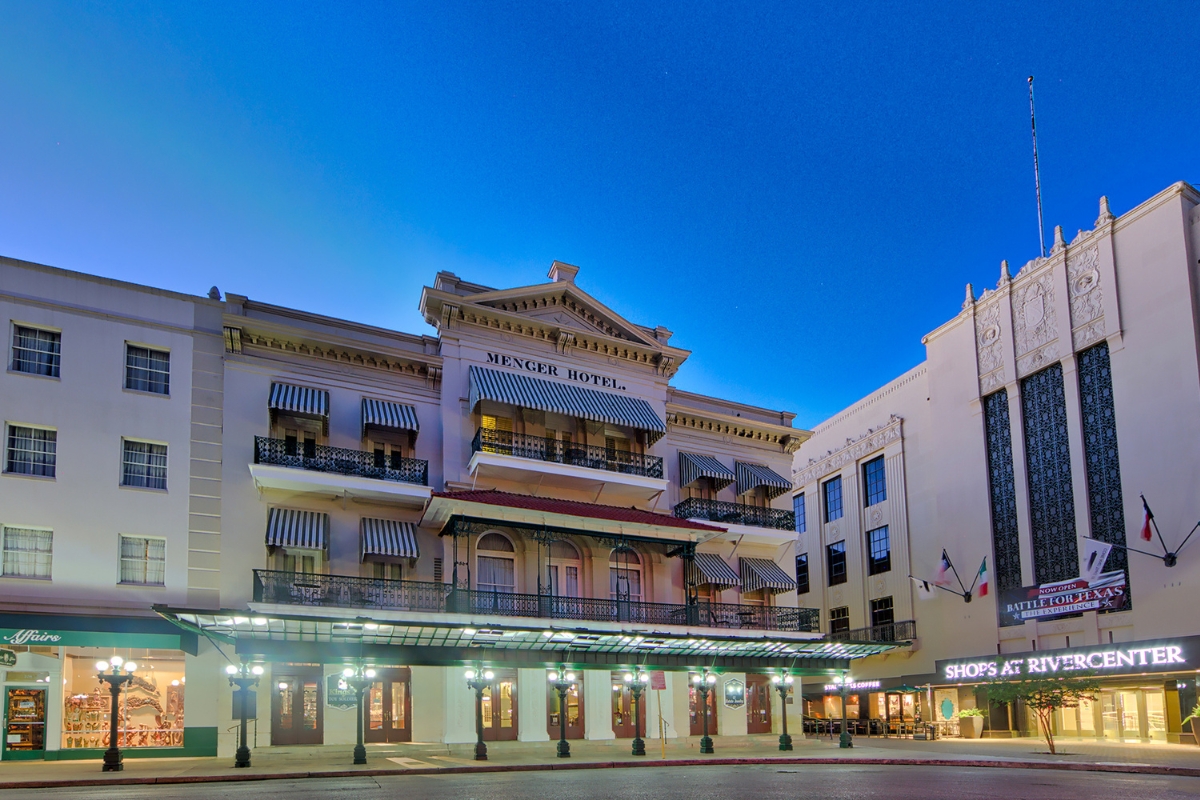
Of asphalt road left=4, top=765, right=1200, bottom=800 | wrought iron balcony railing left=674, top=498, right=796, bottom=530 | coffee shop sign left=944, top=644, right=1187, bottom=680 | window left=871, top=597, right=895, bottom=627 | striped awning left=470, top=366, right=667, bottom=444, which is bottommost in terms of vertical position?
asphalt road left=4, top=765, right=1200, bottom=800

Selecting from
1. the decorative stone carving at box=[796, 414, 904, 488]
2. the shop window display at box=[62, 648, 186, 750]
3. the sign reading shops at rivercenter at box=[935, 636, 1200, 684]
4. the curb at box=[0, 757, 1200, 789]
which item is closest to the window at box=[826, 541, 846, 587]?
the decorative stone carving at box=[796, 414, 904, 488]

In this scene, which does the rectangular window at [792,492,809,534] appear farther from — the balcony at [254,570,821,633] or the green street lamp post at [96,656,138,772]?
the green street lamp post at [96,656,138,772]

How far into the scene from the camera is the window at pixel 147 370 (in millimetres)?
29250

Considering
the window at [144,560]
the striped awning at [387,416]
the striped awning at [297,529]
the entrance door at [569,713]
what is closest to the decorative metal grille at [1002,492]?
the entrance door at [569,713]

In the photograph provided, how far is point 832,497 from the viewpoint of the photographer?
181 ft

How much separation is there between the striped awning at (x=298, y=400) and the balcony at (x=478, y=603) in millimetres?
5030

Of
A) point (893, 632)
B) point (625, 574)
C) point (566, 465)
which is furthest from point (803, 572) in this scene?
point (566, 465)

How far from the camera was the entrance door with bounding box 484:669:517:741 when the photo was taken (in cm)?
3219

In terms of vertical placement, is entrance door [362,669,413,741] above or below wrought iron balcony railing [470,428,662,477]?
below

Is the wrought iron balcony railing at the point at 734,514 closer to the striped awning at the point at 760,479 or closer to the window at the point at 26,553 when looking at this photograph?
the striped awning at the point at 760,479

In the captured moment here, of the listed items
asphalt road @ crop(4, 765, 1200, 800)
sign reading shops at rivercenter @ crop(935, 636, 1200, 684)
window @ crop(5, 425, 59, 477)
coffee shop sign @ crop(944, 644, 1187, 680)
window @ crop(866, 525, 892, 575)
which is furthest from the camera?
window @ crop(866, 525, 892, 575)

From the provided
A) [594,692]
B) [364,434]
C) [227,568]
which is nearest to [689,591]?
[594,692]

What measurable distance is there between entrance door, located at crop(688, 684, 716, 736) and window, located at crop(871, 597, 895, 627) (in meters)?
15.1

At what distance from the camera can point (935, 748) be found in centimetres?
3388
